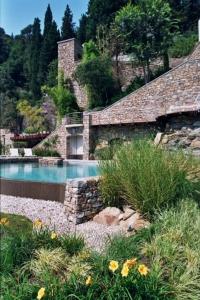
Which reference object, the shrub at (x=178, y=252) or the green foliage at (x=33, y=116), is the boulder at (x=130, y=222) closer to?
the shrub at (x=178, y=252)

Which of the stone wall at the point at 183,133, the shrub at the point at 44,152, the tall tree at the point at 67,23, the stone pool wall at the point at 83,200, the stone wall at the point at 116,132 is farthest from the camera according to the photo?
the shrub at the point at 44,152

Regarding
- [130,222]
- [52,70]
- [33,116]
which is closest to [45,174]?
[52,70]

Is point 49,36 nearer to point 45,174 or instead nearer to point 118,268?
point 45,174

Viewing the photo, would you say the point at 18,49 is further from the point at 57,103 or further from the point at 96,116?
the point at 57,103

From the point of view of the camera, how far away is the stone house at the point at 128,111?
12.5 metres

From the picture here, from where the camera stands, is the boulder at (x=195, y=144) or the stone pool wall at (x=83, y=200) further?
the boulder at (x=195, y=144)

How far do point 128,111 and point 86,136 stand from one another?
2.69 meters

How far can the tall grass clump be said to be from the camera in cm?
376

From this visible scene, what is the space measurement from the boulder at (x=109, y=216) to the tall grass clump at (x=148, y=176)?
0.18m

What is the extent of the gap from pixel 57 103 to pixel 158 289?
1938cm

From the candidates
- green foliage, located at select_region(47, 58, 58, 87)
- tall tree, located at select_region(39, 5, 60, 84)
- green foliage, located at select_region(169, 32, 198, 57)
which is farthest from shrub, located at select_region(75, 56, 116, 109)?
tall tree, located at select_region(39, 5, 60, 84)

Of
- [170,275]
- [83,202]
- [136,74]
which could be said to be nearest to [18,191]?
[83,202]

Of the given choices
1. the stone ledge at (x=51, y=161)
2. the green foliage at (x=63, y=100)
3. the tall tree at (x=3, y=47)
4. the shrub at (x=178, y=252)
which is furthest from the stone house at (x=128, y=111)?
the shrub at (x=178, y=252)

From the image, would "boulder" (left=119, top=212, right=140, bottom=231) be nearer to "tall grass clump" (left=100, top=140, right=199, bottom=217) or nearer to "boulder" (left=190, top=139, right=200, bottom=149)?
"tall grass clump" (left=100, top=140, right=199, bottom=217)
